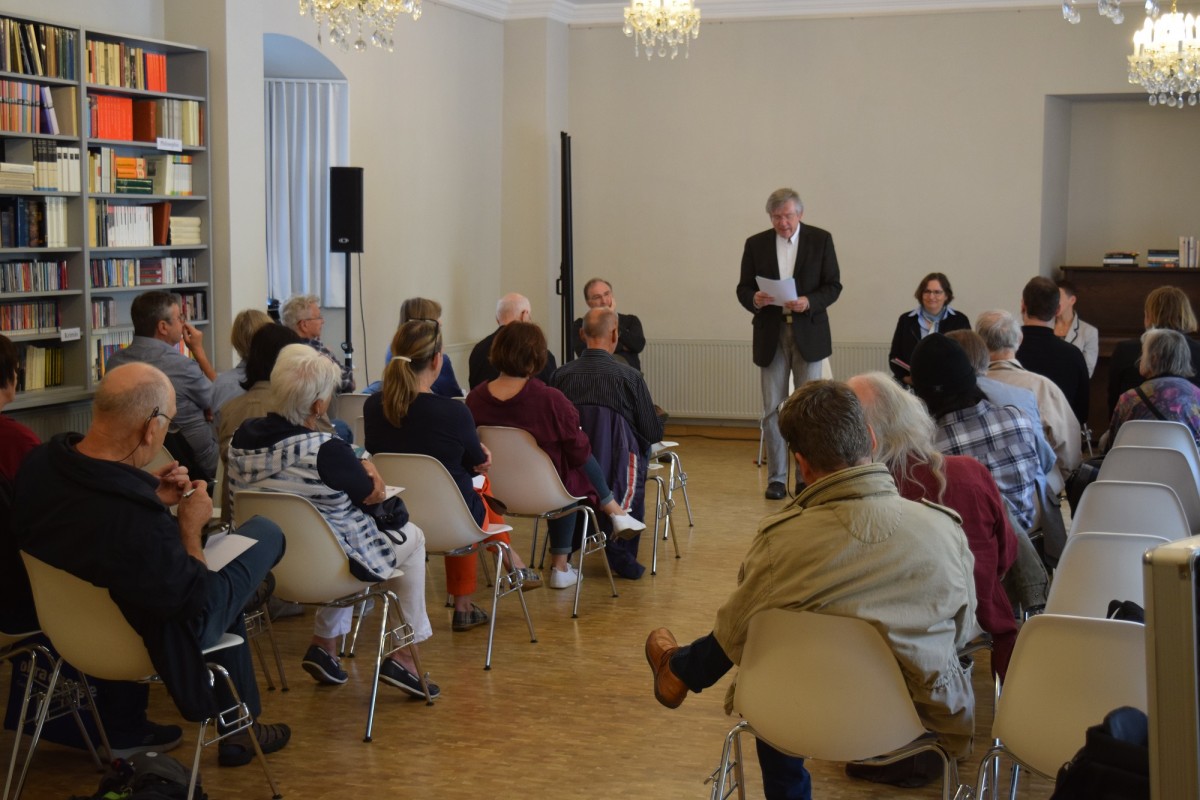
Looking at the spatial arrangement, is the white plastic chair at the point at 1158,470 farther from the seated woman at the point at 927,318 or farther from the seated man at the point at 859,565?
the seated woman at the point at 927,318

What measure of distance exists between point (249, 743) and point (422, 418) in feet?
4.40

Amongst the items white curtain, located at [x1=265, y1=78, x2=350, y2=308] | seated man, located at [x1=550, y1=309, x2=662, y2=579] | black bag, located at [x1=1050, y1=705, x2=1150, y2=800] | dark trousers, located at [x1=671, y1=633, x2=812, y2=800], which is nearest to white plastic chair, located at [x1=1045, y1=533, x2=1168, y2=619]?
dark trousers, located at [x1=671, y1=633, x2=812, y2=800]

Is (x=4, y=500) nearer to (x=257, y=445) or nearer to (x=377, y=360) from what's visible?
(x=257, y=445)

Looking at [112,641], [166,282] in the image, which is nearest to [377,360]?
[166,282]

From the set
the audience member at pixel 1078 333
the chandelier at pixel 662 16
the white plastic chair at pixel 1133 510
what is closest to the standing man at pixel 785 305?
the chandelier at pixel 662 16

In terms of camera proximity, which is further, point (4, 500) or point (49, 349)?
point (49, 349)

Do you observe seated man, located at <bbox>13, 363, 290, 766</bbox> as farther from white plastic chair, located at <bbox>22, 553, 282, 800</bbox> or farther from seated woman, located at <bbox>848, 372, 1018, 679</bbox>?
seated woman, located at <bbox>848, 372, 1018, 679</bbox>

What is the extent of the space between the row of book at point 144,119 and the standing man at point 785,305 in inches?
136

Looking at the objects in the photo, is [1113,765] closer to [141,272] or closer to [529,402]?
[529,402]

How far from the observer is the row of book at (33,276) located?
18.8ft

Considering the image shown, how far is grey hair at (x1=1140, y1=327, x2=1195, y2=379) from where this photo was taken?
16.6ft

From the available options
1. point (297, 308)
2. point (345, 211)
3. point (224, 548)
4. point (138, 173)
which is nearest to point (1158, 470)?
point (224, 548)

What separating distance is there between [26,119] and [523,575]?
10.4ft

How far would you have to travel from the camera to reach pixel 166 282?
6656mm
